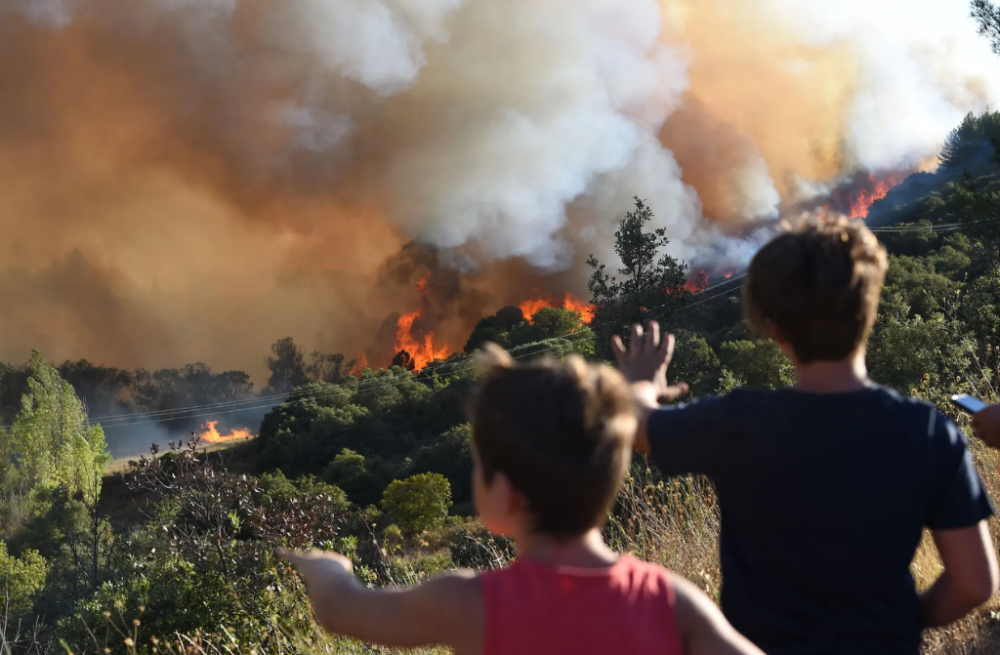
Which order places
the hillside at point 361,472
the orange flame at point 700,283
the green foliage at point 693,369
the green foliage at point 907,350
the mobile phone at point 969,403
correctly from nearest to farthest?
the mobile phone at point 969,403 < the hillside at point 361,472 < the green foliage at point 907,350 < the green foliage at point 693,369 < the orange flame at point 700,283

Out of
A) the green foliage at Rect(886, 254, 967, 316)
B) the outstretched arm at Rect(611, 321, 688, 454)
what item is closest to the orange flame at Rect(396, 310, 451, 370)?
the green foliage at Rect(886, 254, 967, 316)

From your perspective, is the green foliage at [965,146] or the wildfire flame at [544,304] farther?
the wildfire flame at [544,304]

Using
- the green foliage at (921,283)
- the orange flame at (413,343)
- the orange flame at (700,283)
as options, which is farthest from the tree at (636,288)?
the orange flame at (413,343)

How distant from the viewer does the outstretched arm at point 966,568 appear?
1.63m

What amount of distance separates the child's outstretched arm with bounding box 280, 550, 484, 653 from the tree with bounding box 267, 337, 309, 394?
252 ft

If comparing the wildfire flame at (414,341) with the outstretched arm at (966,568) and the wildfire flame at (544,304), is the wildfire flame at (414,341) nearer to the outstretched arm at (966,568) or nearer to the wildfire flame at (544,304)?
the wildfire flame at (544,304)

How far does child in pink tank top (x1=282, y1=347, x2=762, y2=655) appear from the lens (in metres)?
1.29

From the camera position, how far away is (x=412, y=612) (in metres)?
1.35

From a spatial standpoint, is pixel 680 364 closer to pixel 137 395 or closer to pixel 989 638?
pixel 989 638

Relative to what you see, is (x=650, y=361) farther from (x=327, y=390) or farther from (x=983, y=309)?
(x=327, y=390)

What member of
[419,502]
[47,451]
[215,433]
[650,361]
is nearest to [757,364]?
[419,502]

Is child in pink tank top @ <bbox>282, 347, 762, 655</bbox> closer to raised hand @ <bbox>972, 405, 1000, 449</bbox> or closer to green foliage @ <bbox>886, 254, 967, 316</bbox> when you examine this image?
raised hand @ <bbox>972, 405, 1000, 449</bbox>

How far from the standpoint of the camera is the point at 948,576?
1.67m

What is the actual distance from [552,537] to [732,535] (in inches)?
22.5
